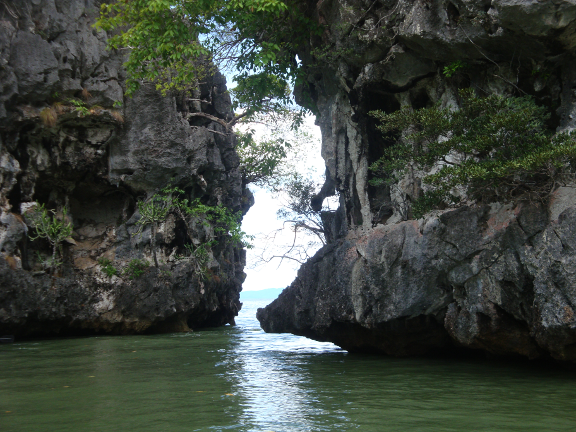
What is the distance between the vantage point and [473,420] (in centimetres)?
454

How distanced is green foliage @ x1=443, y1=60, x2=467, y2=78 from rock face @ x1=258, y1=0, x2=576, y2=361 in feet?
0.30

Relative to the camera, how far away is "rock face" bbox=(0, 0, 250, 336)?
53.1 feet

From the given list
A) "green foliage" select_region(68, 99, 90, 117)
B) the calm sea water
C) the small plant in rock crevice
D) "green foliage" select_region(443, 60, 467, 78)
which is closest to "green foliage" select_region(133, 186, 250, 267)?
the small plant in rock crevice

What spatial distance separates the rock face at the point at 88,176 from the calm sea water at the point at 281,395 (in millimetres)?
7199

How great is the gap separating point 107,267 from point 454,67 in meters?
13.5

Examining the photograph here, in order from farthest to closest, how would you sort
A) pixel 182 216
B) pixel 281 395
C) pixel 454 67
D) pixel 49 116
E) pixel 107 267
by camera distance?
pixel 182 216, pixel 107 267, pixel 49 116, pixel 454 67, pixel 281 395

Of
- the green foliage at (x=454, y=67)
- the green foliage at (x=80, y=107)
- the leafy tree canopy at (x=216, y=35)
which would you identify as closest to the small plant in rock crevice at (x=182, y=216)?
the green foliage at (x=80, y=107)

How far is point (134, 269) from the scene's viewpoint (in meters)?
18.1

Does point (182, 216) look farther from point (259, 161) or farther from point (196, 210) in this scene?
point (259, 161)

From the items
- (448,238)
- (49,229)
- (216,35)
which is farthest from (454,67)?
(49,229)

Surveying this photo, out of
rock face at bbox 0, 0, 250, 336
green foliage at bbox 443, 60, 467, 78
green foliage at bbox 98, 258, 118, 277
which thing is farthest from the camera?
green foliage at bbox 98, 258, 118, 277

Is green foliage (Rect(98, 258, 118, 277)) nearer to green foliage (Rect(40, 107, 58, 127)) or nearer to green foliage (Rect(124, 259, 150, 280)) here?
green foliage (Rect(124, 259, 150, 280))

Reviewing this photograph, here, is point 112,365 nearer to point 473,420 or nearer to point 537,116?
point 473,420

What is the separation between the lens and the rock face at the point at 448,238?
7.46 metres
